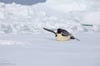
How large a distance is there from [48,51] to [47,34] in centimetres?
16

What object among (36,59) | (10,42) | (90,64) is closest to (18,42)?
(10,42)

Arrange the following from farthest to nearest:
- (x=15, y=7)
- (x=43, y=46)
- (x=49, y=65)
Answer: (x=15, y=7) < (x=43, y=46) < (x=49, y=65)

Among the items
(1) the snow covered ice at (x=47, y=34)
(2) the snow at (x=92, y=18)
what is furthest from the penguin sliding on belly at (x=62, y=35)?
(2) the snow at (x=92, y=18)

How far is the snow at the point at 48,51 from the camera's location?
202 centimetres

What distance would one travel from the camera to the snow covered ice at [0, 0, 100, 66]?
204cm

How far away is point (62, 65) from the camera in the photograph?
1987 mm

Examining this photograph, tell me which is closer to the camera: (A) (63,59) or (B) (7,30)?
(A) (63,59)

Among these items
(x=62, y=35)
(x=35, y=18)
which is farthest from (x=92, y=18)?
(x=35, y=18)

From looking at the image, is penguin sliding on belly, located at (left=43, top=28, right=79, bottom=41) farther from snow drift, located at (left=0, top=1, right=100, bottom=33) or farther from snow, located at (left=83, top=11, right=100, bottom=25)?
snow, located at (left=83, top=11, right=100, bottom=25)

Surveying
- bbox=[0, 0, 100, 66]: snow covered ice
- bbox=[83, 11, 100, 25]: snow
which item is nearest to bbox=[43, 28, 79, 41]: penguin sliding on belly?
bbox=[0, 0, 100, 66]: snow covered ice

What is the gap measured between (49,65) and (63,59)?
111mm

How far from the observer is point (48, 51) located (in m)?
2.09

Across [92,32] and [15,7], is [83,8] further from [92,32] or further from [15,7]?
[15,7]

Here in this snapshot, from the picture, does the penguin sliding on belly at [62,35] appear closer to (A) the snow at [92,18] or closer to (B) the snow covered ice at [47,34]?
(B) the snow covered ice at [47,34]
